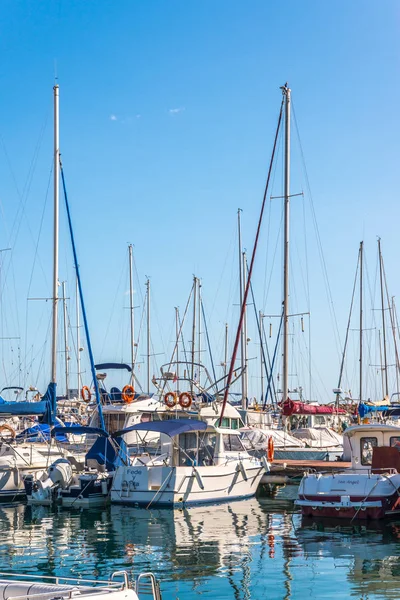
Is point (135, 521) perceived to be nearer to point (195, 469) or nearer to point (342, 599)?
point (195, 469)

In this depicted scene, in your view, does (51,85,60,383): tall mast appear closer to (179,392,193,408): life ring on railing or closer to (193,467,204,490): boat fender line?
(179,392,193,408): life ring on railing

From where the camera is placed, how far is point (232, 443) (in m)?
30.3

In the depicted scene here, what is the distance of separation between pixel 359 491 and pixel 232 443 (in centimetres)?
754

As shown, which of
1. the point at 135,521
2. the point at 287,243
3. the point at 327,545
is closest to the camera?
the point at 327,545

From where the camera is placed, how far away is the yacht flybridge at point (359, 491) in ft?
76.6

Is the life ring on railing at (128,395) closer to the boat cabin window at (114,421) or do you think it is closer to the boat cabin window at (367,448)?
the boat cabin window at (114,421)

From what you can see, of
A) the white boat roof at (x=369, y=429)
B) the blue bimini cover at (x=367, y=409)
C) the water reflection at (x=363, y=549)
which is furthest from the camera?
the blue bimini cover at (x=367, y=409)

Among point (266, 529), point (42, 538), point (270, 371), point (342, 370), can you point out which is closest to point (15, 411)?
point (42, 538)

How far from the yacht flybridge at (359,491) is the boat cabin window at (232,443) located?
216 inches

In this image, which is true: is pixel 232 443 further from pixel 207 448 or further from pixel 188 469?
pixel 188 469

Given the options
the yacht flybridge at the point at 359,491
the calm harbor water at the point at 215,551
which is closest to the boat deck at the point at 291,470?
the calm harbor water at the point at 215,551

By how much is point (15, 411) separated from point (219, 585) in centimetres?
1807

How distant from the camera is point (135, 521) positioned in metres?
23.9

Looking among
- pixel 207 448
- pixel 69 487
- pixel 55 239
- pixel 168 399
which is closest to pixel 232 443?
pixel 207 448
